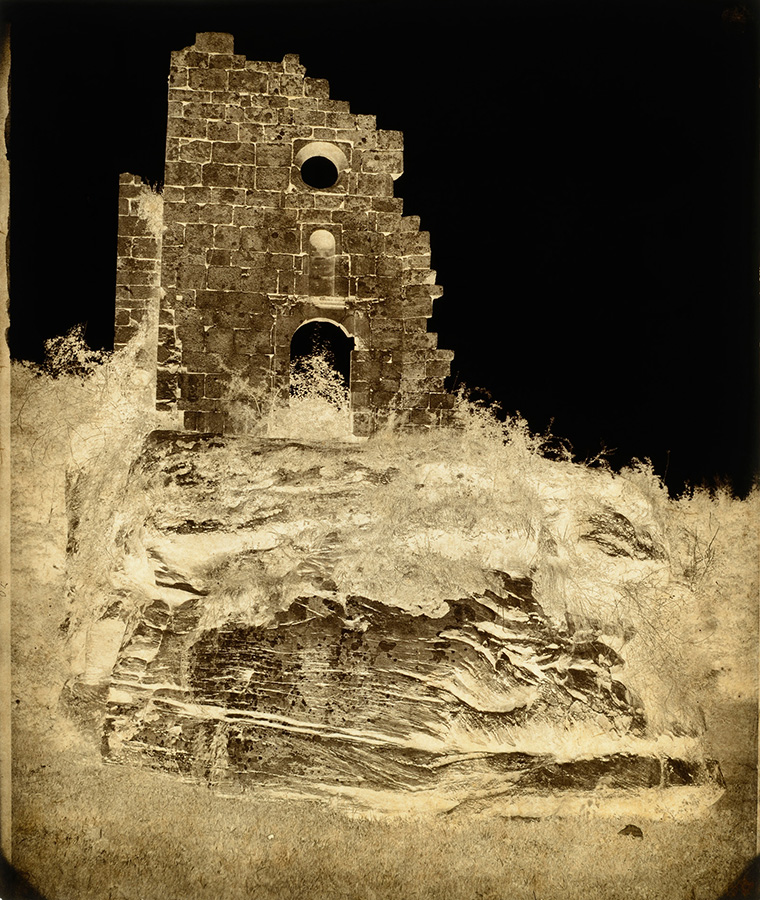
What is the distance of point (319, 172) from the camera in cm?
895

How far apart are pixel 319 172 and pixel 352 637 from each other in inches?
192

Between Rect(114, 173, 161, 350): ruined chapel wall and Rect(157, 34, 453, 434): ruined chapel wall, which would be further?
Rect(114, 173, 161, 350): ruined chapel wall

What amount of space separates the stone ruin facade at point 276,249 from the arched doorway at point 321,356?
28 centimetres

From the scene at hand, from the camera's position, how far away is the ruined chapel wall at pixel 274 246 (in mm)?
8383

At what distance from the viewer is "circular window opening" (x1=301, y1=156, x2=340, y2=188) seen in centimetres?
891

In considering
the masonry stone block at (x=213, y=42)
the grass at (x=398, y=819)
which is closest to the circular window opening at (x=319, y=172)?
the masonry stone block at (x=213, y=42)

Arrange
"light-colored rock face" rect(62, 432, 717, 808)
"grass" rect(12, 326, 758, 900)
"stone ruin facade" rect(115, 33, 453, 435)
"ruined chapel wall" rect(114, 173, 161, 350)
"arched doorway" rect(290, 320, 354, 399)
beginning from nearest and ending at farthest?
"light-colored rock face" rect(62, 432, 717, 808) → "grass" rect(12, 326, 758, 900) → "stone ruin facade" rect(115, 33, 453, 435) → "arched doorway" rect(290, 320, 354, 399) → "ruined chapel wall" rect(114, 173, 161, 350)

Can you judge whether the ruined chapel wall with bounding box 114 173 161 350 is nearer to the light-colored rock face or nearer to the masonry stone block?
the light-colored rock face

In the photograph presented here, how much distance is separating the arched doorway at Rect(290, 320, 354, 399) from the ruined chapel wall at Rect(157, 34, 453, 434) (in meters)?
0.29

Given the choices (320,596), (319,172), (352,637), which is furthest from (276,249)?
(352,637)

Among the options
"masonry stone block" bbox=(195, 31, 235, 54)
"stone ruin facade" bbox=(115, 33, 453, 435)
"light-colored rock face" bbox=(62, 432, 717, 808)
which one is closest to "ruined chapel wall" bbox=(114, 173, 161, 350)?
"stone ruin facade" bbox=(115, 33, 453, 435)

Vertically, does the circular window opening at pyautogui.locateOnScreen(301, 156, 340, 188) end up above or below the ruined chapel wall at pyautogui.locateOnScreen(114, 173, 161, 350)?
above

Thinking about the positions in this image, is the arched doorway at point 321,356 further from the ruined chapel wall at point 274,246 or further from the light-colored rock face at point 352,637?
the light-colored rock face at point 352,637

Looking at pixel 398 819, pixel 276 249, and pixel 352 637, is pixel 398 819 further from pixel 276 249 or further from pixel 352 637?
pixel 276 249
